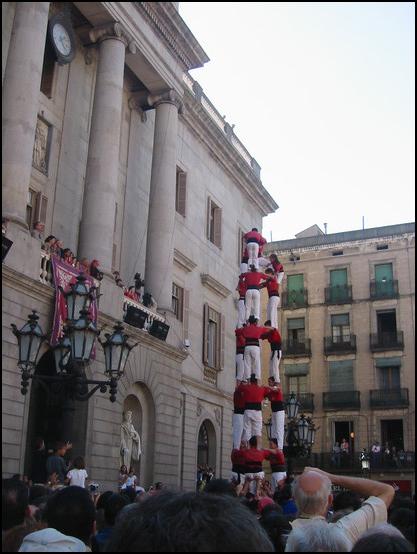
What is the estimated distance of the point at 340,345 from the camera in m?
46.0

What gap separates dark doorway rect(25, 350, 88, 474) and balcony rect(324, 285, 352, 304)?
1208 inches

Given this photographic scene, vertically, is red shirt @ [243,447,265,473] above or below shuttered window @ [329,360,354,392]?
below

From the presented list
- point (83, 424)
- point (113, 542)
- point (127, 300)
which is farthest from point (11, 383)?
point (113, 542)

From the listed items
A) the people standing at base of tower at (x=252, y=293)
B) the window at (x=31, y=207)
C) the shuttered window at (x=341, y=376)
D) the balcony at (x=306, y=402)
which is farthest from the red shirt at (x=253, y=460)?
the shuttered window at (x=341, y=376)

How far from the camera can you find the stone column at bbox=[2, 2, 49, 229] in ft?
56.8

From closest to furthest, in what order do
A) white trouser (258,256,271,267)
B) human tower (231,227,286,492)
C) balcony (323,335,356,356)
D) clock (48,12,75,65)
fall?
human tower (231,227,286,492) < white trouser (258,256,271,267) < clock (48,12,75,65) < balcony (323,335,356,356)

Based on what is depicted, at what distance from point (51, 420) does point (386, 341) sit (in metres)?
30.0

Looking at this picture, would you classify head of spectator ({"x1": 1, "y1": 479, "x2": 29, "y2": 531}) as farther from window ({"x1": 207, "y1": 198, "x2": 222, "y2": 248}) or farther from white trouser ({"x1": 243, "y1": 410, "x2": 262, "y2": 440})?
window ({"x1": 207, "y1": 198, "x2": 222, "y2": 248})

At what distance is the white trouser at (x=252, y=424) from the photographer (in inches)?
671

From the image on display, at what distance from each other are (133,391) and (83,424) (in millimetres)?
3206

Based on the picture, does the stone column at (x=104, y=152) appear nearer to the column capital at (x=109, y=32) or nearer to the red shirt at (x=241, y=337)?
the column capital at (x=109, y=32)

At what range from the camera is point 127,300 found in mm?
21188

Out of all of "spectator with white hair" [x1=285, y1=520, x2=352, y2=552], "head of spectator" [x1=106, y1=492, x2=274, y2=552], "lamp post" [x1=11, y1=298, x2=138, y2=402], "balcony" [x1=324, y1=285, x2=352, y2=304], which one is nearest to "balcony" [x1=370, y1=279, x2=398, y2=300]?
"balcony" [x1=324, y1=285, x2=352, y2=304]

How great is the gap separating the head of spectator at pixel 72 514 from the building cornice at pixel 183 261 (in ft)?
74.3
